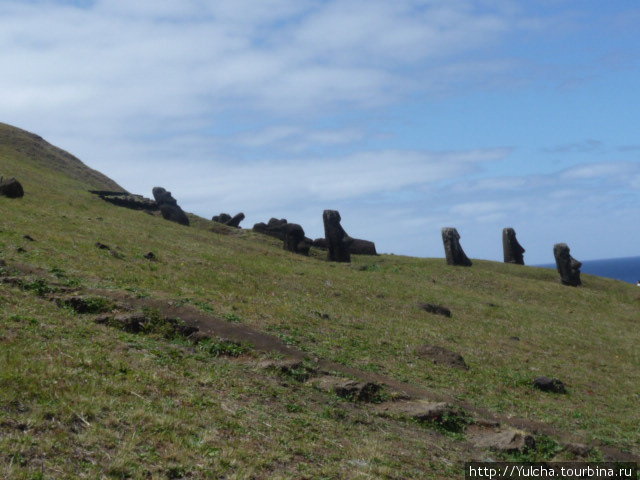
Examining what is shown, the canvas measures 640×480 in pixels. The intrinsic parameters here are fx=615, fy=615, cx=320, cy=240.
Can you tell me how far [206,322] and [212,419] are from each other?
7913 mm

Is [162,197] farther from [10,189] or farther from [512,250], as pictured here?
[512,250]

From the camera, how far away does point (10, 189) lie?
43.3m

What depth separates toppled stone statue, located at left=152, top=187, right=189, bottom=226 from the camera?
61.3 m

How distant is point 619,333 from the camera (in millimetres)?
36938

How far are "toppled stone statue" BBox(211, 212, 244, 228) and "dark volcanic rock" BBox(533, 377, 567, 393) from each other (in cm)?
5347

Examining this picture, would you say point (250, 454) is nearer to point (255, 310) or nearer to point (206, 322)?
point (206, 322)

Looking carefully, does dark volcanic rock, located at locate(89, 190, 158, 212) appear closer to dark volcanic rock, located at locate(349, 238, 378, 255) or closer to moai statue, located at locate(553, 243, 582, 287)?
dark volcanic rock, located at locate(349, 238, 378, 255)

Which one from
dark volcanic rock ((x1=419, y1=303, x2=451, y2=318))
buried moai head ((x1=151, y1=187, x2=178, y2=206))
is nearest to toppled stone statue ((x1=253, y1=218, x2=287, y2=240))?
buried moai head ((x1=151, y1=187, x2=178, y2=206))

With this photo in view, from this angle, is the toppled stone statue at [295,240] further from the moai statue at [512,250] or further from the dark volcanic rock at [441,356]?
the dark volcanic rock at [441,356]

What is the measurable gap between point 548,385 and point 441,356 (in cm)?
364

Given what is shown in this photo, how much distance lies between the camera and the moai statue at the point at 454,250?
60.1 m

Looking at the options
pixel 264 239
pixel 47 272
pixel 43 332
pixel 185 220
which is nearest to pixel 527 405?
pixel 43 332

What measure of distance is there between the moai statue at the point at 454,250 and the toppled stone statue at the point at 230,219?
2460 cm

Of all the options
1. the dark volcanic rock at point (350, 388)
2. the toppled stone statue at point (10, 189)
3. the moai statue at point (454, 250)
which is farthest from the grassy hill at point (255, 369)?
the moai statue at point (454, 250)
